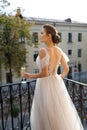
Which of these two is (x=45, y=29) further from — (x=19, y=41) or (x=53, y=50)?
(x=19, y=41)

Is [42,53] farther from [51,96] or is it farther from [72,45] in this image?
[72,45]

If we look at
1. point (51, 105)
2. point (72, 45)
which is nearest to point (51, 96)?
point (51, 105)

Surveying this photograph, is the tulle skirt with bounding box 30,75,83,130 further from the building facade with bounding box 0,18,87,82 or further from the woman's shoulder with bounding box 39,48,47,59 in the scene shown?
the building facade with bounding box 0,18,87,82

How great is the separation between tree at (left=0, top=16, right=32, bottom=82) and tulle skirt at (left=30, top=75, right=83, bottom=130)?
12135mm

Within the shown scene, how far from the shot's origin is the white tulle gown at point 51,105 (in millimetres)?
2369

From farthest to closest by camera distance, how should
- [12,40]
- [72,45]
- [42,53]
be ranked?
[72,45] < [12,40] < [42,53]

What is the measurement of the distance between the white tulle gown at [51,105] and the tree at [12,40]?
39.8ft

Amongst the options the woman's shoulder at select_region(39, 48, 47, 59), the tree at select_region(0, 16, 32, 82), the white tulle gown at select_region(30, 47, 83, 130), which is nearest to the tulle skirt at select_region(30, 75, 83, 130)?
the white tulle gown at select_region(30, 47, 83, 130)

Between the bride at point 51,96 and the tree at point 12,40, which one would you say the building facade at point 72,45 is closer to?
the tree at point 12,40

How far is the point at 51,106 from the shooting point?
7.77 ft

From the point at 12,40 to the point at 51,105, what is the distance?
12751 millimetres

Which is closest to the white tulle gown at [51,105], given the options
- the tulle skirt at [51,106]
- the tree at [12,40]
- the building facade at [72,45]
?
the tulle skirt at [51,106]

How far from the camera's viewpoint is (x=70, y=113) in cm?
249

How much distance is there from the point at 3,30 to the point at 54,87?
12.7 m
